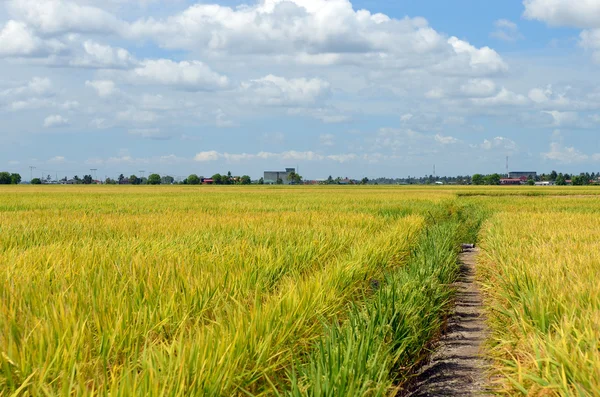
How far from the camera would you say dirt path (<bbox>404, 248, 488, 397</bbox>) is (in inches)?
157

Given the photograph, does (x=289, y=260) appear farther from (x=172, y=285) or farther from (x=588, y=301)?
(x=588, y=301)

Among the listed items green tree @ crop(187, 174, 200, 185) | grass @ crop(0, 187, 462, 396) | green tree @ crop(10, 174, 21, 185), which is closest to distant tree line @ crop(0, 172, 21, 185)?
green tree @ crop(10, 174, 21, 185)

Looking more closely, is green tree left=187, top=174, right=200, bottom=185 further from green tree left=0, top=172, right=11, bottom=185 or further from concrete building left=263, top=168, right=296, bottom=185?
green tree left=0, top=172, right=11, bottom=185

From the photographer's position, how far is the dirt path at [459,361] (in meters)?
4.00

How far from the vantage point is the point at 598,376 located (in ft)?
8.84

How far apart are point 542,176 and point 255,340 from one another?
192674mm

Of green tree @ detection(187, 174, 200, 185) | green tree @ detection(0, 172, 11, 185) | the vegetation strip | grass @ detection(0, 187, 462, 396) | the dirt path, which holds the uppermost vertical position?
green tree @ detection(0, 172, 11, 185)

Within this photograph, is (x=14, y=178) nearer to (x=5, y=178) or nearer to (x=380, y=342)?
(x=5, y=178)

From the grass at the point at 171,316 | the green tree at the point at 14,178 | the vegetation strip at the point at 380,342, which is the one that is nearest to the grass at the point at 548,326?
the vegetation strip at the point at 380,342

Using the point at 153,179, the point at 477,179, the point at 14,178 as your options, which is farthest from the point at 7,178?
the point at 477,179

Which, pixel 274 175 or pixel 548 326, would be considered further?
pixel 274 175

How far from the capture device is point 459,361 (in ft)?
15.2

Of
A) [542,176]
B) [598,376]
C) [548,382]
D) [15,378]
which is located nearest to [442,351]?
[548,382]

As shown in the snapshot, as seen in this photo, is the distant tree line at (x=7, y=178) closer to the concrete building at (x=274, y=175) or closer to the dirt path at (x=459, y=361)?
the concrete building at (x=274, y=175)
